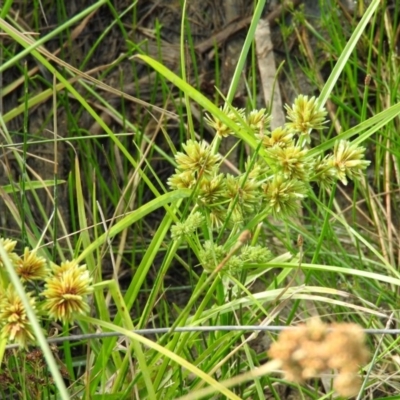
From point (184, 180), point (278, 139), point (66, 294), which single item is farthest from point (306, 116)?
point (66, 294)

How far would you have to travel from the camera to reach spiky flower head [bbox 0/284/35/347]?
0.67 m

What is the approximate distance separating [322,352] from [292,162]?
346 millimetres

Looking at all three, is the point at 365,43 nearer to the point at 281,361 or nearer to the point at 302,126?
the point at 302,126

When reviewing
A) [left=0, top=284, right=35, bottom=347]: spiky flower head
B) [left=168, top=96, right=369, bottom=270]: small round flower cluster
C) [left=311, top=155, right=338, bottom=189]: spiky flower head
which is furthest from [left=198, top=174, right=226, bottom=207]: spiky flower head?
[left=0, top=284, right=35, bottom=347]: spiky flower head

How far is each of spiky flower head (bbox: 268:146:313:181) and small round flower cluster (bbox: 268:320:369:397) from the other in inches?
12.1

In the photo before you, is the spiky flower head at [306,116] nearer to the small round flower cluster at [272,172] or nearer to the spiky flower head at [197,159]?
the small round flower cluster at [272,172]

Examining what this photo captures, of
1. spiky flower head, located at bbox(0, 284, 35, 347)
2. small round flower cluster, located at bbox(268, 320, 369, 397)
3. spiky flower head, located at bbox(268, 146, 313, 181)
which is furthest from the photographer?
spiky flower head, located at bbox(268, 146, 313, 181)

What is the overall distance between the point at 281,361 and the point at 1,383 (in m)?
0.51

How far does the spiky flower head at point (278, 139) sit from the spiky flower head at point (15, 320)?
0.32m

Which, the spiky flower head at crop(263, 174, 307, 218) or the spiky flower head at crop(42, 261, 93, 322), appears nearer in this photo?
the spiky flower head at crop(42, 261, 93, 322)

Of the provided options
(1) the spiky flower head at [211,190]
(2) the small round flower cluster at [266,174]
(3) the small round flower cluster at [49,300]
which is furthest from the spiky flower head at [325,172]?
(3) the small round flower cluster at [49,300]

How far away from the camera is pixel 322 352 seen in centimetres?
46

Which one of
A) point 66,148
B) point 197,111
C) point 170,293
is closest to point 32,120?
point 66,148

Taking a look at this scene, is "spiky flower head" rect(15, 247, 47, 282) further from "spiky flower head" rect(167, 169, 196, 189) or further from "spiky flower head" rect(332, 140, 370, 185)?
"spiky flower head" rect(332, 140, 370, 185)
